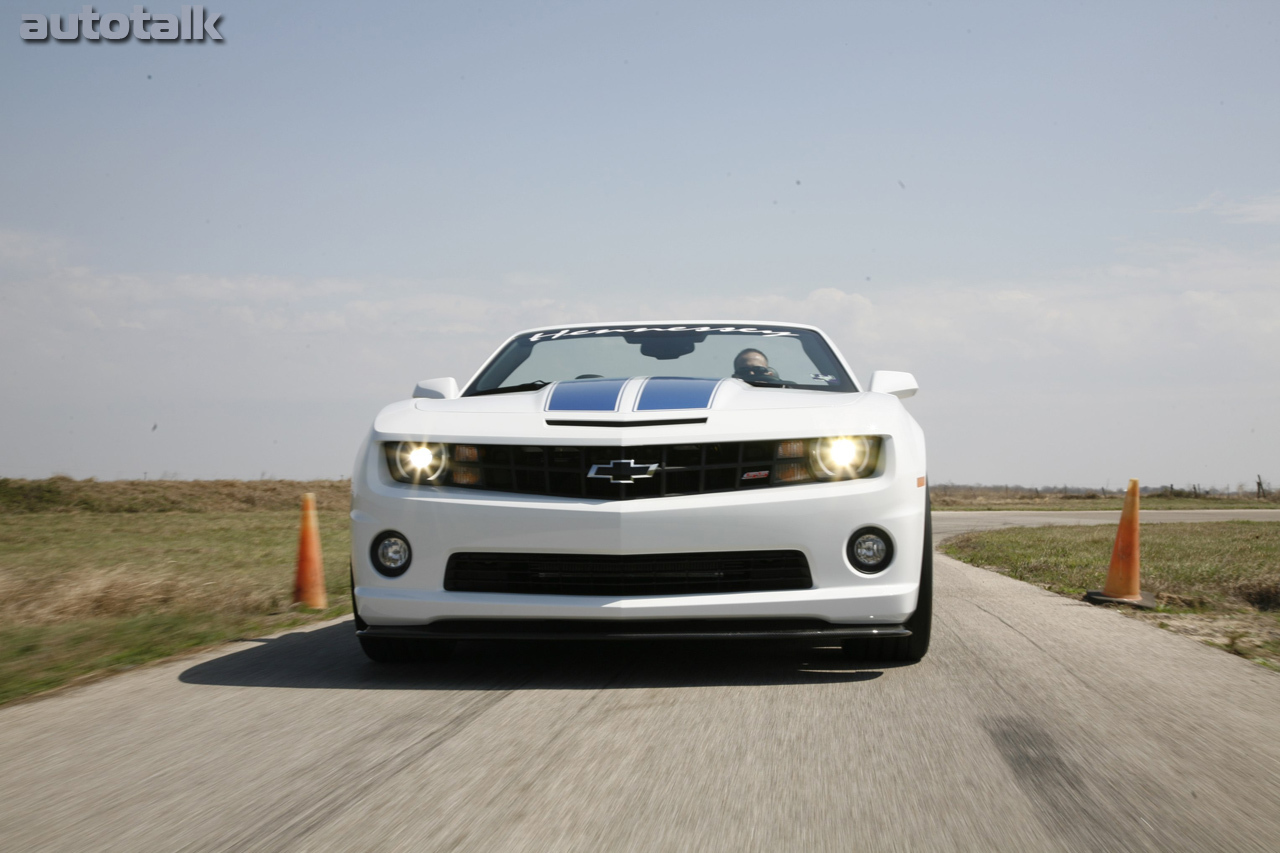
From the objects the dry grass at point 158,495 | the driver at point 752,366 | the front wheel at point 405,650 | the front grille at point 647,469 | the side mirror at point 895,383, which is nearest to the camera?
the front grille at point 647,469

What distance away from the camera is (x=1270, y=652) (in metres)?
5.30

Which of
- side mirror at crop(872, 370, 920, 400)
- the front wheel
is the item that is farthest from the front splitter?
side mirror at crop(872, 370, 920, 400)

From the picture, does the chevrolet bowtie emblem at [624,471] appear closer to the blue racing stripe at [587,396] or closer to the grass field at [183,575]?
the blue racing stripe at [587,396]

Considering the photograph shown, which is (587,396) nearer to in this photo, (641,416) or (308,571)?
(641,416)

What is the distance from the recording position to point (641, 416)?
14.3ft

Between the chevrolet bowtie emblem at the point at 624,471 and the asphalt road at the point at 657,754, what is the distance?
31.6 inches

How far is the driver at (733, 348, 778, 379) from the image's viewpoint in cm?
566

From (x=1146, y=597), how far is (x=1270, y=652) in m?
2.25

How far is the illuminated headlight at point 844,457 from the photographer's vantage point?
435cm

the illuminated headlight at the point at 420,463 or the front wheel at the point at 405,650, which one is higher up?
the illuminated headlight at the point at 420,463

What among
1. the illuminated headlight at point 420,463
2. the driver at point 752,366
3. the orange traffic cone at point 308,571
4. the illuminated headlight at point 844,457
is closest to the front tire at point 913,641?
the illuminated headlight at point 844,457

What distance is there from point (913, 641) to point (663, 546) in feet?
3.92

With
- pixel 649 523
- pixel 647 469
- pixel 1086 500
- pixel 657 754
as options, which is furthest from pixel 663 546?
pixel 1086 500

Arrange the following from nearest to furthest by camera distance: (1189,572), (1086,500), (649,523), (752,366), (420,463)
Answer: (649,523)
(420,463)
(752,366)
(1189,572)
(1086,500)
